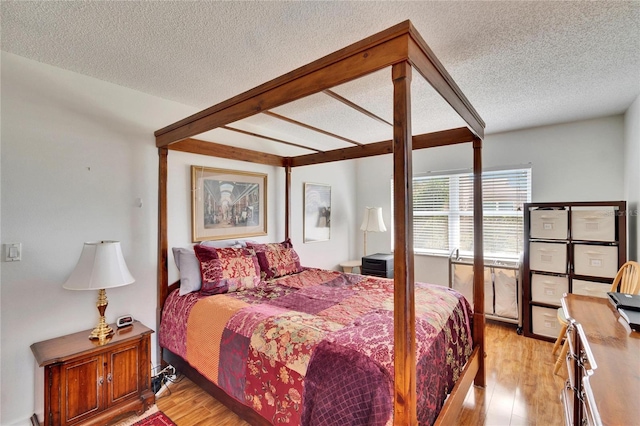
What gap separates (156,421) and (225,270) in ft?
3.67

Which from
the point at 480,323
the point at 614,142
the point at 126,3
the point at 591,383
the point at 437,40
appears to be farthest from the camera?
the point at 614,142

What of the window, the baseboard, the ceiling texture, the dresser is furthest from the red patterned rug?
the window

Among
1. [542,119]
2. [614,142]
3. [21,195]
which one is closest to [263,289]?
[21,195]

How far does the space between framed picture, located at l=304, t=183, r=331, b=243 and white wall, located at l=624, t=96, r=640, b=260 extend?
336cm

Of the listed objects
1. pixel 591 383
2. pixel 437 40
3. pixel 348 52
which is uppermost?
pixel 437 40

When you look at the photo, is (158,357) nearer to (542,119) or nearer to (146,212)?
(146,212)

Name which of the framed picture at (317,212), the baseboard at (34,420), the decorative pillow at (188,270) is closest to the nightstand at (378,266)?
the framed picture at (317,212)

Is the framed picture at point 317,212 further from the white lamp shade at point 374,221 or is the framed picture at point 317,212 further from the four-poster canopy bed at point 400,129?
the four-poster canopy bed at point 400,129

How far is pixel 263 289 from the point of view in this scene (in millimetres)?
2594

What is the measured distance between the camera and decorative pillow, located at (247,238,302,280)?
9.76ft

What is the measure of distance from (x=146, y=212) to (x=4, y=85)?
1.17 meters

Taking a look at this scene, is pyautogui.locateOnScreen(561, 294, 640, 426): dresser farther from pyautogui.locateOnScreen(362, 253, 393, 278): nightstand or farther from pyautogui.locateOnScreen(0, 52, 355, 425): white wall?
pyautogui.locateOnScreen(0, 52, 355, 425): white wall

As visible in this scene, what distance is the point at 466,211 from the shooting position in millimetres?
4145

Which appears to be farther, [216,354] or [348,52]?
[216,354]
